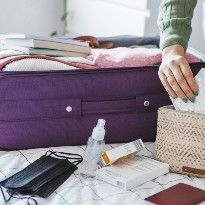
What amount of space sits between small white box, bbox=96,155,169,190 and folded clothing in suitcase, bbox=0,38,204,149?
0.15 metres

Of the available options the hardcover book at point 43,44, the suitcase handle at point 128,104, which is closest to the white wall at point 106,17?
the hardcover book at point 43,44

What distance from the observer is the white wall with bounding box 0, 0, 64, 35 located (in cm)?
218

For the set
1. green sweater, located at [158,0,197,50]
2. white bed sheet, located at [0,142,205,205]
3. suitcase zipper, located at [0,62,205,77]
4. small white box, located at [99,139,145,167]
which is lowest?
white bed sheet, located at [0,142,205,205]

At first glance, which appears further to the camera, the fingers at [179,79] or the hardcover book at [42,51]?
the hardcover book at [42,51]

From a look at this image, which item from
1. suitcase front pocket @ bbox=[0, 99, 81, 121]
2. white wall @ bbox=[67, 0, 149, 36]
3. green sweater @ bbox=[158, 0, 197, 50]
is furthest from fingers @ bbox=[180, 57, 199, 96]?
white wall @ bbox=[67, 0, 149, 36]

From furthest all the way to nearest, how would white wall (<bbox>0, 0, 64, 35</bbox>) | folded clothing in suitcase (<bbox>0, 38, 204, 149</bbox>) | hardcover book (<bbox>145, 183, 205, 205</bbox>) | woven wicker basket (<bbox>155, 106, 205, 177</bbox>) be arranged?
white wall (<bbox>0, 0, 64, 35</bbox>) < folded clothing in suitcase (<bbox>0, 38, 204, 149</bbox>) < woven wicker basket (<bbox>155, 106, 205, 177</bbox>) < hardcover book (<bbox>145, 183, 205, 205</bbox>)

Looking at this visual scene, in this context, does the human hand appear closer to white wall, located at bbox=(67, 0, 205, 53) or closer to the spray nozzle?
the spray nozzle

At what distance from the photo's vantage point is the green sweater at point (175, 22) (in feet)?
3.43

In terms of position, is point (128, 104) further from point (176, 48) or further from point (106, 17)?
point (106, 17)

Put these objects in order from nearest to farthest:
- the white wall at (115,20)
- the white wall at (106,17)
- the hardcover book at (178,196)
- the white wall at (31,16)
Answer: the hardcover book at (178,196) → the white wall at (115,20) → the white wall at (106,17) → the white wall at (31,16)

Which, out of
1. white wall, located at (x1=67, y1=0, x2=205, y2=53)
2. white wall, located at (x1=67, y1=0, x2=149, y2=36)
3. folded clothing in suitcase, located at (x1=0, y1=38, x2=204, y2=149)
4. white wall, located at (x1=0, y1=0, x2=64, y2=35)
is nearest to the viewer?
folded clothing in suitcase, located at (x1=0, y1=38, x2=204, y2=149)

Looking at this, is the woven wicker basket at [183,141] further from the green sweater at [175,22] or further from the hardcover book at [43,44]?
the hardcover book at [43,44]

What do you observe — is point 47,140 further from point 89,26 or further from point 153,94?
A: point 89,26

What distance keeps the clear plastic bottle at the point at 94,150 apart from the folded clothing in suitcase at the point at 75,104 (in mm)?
93
